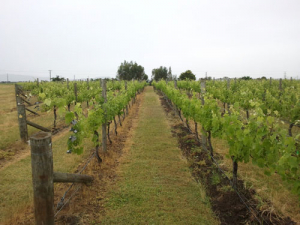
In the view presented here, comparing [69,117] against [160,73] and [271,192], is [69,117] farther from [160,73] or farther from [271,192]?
[160,73]

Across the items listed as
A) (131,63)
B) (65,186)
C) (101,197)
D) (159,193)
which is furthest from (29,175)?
(131,63)

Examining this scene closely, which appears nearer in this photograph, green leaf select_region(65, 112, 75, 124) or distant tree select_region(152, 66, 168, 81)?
green leaf select_region(65, 112, 75, 124)

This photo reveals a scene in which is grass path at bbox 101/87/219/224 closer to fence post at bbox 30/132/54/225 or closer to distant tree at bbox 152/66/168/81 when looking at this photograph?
fence post at bbox 30/132/54/225

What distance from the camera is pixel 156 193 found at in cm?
407

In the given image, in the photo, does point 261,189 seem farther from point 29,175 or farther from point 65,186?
point 29,175

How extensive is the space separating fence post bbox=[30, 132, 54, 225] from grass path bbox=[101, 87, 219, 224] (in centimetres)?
143

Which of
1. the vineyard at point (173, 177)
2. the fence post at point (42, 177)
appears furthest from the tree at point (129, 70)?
the fence post at point (42, 177)

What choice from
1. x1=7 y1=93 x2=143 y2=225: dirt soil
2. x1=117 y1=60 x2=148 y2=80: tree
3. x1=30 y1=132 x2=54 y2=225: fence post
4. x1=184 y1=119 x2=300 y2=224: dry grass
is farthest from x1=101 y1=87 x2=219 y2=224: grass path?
x1=117 y1=60 x2=148 y2=80: tree

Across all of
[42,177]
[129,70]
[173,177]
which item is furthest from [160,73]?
[42,177]

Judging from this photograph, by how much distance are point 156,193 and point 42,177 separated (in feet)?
8.22

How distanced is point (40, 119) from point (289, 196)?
10876 mm

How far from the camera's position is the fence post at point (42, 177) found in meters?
1.97

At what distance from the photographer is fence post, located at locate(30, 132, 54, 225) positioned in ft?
6.47

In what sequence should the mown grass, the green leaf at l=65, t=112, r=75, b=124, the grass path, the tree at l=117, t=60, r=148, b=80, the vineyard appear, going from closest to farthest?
the vineyard, the grass path, the mown grass, the green leaf at l=65, t=112, r=75, b=124, the tree at l=117, t=60, r=148, b=80
